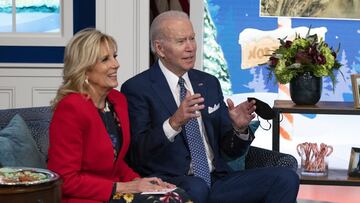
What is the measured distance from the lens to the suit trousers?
3093 millimetres

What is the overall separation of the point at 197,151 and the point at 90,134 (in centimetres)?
58

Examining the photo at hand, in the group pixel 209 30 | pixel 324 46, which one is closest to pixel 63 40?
pixel 209 30

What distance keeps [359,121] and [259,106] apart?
2134mm

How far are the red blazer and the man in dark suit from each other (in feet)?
0.99

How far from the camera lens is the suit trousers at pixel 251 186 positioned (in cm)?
309

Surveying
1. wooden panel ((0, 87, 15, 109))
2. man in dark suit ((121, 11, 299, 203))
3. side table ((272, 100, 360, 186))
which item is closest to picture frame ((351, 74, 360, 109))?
side table ((272, 100, 360, 186))

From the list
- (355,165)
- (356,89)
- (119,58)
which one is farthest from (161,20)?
(119,58)

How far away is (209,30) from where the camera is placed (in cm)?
520

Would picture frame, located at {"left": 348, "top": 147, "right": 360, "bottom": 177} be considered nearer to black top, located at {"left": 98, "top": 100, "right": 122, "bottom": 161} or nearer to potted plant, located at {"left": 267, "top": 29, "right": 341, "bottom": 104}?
potted plant, located at {"left": 267, "top": 29, "right": 341, "bottom": 104}

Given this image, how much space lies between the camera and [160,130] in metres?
3.07

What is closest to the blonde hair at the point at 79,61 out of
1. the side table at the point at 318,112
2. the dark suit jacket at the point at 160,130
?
the dark suit jacket at the point at 160,130

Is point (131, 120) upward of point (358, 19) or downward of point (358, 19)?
downward

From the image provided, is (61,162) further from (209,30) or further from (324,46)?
(209,30)

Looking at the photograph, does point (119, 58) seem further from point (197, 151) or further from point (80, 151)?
point (80, 151)
